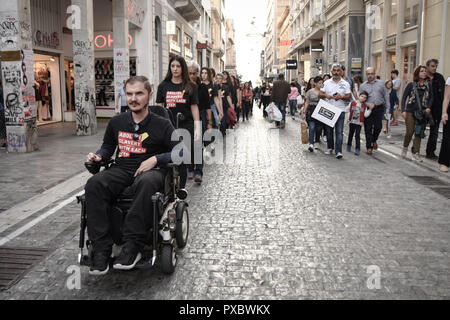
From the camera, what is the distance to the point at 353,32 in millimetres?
29547

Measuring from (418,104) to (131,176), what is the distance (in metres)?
7.45

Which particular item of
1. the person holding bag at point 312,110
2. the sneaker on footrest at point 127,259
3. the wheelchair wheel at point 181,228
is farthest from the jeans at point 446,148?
the sneaker on footrest at point 127,259

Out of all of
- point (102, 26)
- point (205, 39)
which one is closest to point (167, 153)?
point (102, 26)

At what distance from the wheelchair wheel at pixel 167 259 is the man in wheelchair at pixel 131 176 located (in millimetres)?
188

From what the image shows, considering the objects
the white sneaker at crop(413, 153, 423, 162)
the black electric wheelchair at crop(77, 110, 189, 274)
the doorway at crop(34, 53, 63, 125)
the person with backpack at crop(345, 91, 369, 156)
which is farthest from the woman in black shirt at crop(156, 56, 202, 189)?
the doorway at crop(34, 53, 63, 125)

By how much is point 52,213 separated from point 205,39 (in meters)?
36.7

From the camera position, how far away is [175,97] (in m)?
6.60

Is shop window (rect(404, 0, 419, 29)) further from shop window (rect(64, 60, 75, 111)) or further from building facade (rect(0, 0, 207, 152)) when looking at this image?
shop window (rect(64, 60, 75, 111))

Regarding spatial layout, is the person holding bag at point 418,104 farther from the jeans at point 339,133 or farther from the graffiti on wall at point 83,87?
the graffiti on wall at point 83,87

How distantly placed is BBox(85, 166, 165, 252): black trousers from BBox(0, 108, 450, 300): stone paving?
363 millimetres

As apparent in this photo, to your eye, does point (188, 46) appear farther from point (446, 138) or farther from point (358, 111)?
point (446, 138)

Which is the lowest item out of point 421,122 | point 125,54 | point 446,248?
Answer: point 446,248

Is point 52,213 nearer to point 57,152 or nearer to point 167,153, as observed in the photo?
point 167,153

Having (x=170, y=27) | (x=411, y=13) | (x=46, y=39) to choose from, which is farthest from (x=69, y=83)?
(x=411, y=13)
